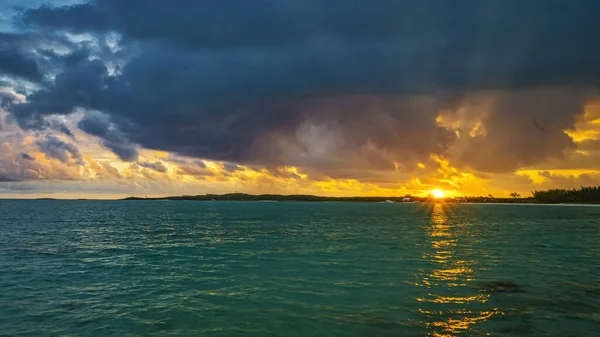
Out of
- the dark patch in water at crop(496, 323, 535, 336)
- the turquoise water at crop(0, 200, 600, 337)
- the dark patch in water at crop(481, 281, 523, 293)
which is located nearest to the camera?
the dark patch in water at crop(496, 323, 535, 336)

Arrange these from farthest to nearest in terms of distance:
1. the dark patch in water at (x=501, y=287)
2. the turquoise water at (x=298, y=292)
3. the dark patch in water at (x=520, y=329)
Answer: the dark patch in water at (x=501, y=287), the turquoise water at (x=298, y=292), the dark patch in water at (x=520, y=329)

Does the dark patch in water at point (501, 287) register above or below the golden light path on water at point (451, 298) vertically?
above

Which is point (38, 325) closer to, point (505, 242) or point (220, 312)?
point (220, 312)

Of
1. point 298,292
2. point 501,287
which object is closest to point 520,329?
point 501,287

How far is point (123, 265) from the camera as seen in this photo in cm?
4519

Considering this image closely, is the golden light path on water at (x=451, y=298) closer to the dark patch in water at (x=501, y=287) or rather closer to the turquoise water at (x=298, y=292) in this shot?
the turquoise water at (x=298, y=292)

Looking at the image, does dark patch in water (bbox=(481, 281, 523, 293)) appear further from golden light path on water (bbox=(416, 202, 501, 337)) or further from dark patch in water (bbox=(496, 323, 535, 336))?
dark patch in water (bbox=(496, 323, 535, 336))

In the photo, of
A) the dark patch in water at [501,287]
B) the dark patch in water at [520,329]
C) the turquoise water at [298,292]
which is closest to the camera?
the dark patch in water at [520,329]

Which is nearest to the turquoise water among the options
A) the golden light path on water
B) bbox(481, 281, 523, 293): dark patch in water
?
the golden light path on water

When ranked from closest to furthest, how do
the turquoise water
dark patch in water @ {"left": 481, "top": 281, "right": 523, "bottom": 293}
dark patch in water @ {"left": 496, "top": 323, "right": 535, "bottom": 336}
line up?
1. dark patch in water @ {"left": 496, "top": 323, "right": 535, "bottom": 336}
2. the turquoise water
3. dark patch in water @ {"left": 481, "top": 281, "right": 523, "bottom": 293}

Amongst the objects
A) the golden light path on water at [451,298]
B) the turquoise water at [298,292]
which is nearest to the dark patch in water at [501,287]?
the turquoise water at [298,292]

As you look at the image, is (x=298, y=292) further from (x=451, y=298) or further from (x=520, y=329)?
(x=520, y=329)

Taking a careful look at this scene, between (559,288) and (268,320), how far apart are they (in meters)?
25.1

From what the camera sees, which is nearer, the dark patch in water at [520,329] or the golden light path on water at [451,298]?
the dark patch in water at [520,329]
